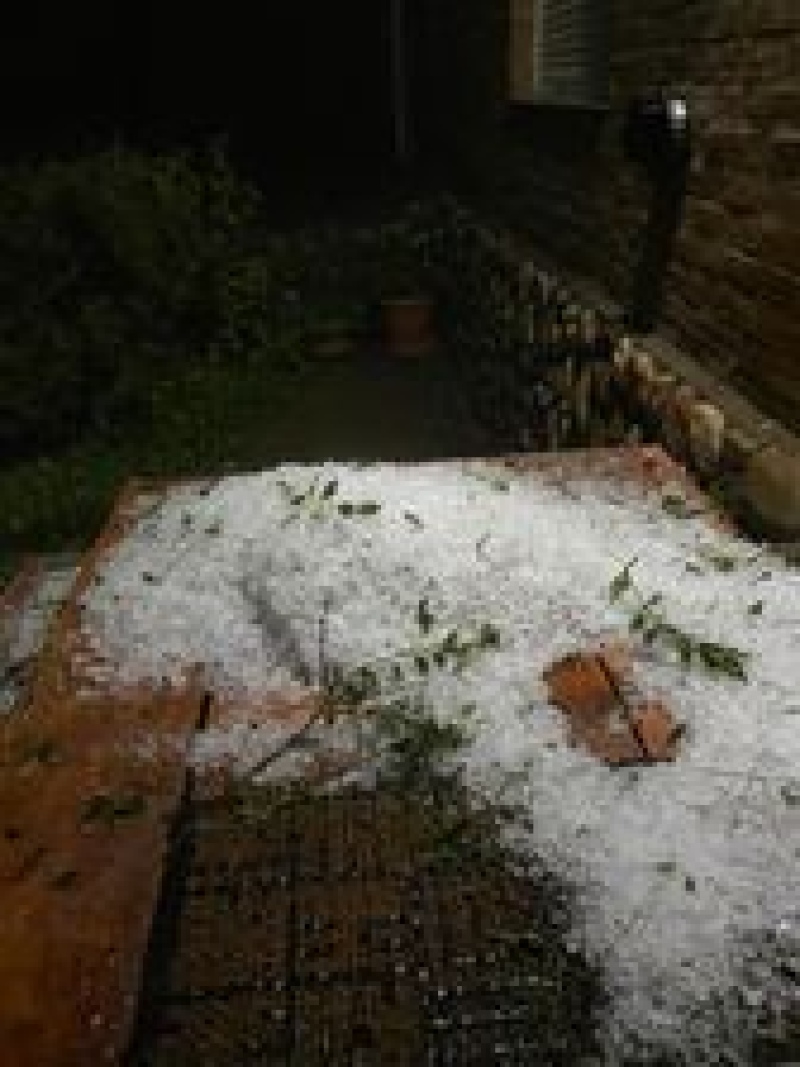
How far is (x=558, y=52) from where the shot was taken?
5953 millimetres

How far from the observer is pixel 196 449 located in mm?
7180

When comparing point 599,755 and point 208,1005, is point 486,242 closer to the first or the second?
point 599,755

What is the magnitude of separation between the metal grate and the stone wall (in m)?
2.24

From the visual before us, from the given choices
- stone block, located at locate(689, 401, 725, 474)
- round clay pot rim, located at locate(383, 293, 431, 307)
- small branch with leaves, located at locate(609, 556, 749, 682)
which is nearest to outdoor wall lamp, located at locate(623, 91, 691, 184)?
stone block, located at locate(689, 401, 725, 474)

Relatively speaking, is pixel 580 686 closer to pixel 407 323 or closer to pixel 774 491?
pixel 774 491

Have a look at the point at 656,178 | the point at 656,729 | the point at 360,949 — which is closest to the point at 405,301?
the point at 656,178

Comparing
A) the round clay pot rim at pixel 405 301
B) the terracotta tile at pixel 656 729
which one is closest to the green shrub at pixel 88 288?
the round clay pot rim at pixel 405 301

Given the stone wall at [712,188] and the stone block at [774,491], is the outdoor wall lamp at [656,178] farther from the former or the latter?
the stone block at [774,491]

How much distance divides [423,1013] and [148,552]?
4.16ft

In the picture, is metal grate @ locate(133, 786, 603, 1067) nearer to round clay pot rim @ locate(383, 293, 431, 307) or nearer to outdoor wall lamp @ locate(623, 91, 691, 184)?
outdoor wall lamp @ locate(623, 91, 691, 184)

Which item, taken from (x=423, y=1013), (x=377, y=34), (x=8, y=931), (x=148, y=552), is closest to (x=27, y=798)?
(x=8, y=931)

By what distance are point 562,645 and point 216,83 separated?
10997 millimetres

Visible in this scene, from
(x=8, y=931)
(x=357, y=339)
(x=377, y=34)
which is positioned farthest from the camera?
(x=377, y=34)

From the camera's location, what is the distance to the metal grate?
1.12 meters
